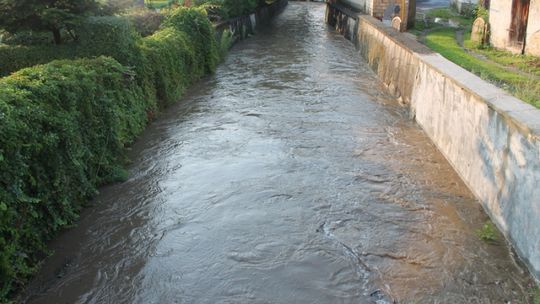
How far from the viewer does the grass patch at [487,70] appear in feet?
27.5

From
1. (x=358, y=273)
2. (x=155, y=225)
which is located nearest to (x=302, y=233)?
(x=358, y=273)

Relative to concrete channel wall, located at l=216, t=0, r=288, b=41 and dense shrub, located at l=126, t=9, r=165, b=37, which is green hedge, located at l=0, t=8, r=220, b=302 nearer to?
dense shrub, located at l=126, t=9, r=165, b=37

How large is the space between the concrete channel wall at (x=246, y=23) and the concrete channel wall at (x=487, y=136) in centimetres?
1205

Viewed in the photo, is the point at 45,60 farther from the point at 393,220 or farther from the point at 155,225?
the point at 393,220

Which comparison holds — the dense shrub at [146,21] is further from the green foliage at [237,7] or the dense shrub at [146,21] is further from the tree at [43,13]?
the green foliage at [237,7]

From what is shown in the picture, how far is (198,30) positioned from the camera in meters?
16.2

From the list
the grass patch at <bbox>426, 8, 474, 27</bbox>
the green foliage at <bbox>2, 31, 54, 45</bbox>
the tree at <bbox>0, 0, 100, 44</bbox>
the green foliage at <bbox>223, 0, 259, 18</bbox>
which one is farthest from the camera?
the green foliage at <bbox>223, 0, 259, 18</bbox>

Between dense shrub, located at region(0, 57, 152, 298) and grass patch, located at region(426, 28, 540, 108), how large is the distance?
653 cm

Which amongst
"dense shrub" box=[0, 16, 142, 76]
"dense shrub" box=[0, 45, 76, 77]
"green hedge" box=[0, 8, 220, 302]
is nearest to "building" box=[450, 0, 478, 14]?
"green hedge" box=[0, 8, 220, 302]

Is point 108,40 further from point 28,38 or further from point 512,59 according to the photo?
point 512,59

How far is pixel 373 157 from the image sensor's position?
921 cm

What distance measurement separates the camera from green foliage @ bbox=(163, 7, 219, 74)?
15820 millimetres

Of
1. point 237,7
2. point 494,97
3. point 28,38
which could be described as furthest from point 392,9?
point 494,97

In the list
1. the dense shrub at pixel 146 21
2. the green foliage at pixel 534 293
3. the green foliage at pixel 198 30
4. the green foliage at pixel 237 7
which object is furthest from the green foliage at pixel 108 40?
the green foliage at pixel 237 7
